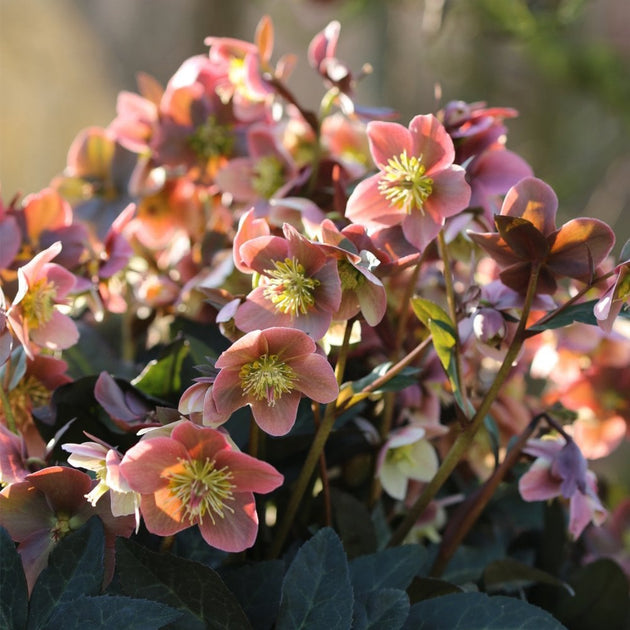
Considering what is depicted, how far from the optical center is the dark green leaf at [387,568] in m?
0.50

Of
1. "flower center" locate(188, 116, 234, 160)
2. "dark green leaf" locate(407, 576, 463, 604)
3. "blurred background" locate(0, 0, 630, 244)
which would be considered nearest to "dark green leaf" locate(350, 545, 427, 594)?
"dark green leaf" locate(407, 576, 463, 604)

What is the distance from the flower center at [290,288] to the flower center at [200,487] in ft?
0.32

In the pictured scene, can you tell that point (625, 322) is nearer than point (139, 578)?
No

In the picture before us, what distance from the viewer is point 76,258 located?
622 millimetres

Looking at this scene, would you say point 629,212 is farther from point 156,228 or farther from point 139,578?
point 139,578

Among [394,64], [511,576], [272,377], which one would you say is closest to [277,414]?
[272,377]

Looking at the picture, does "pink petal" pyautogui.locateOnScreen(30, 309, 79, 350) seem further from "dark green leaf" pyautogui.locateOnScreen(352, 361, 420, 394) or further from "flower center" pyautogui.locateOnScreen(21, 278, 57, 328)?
"dark green leaf" pyautogui.locateOnScreen(352, 361, 420, 394)

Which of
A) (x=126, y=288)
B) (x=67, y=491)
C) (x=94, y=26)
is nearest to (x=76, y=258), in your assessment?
(x=126, y=288)

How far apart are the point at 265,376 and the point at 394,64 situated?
Answer: 2.86 m

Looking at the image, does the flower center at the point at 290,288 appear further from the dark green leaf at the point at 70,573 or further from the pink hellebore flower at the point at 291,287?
the dark green leaf at the point at 70,573

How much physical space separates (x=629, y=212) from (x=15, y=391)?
342cm

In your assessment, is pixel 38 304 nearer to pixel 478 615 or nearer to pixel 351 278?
pixel 351 278

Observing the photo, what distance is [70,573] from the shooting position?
44cm

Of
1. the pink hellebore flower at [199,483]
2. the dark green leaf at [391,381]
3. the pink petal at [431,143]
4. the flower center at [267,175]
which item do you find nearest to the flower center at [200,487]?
the pink hellebore flower at [199,483]
